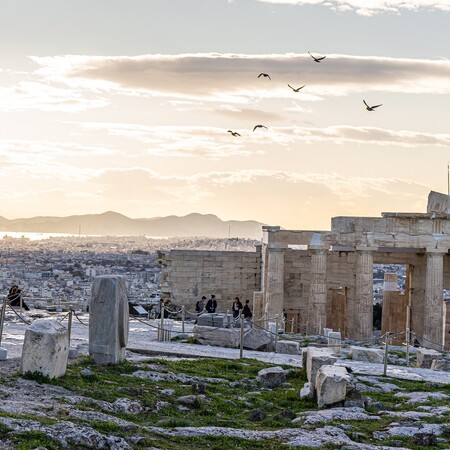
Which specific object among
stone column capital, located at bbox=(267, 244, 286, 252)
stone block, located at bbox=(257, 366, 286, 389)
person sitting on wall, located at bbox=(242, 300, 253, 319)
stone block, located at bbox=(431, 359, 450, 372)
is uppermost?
stone column capital, located at bbox=(267, 244, 286, 252)

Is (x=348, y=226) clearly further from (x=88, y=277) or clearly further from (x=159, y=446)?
(x=88, y=277)

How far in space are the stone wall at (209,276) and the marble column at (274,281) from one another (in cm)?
324

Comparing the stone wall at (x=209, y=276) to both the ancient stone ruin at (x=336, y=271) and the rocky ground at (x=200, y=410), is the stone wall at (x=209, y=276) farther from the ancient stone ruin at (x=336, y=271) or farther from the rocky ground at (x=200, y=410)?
the rocky ground at (x=200, y=410)

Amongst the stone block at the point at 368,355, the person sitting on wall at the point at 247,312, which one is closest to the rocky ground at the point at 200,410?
the stone block at the point at 368,355

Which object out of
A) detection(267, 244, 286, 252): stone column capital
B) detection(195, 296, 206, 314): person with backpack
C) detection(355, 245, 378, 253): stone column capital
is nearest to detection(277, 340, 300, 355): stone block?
detection(355, 245, 378, 253): stone column capital

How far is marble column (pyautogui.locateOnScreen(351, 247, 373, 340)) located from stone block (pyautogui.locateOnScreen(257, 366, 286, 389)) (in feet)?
58.5

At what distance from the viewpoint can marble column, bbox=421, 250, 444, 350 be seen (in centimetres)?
3775

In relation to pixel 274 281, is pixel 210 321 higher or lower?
lower

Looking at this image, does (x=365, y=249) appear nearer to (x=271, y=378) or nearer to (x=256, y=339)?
(x=256, y=339)

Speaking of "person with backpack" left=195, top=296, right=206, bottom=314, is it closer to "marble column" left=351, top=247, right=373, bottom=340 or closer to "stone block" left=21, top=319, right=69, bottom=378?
"marble column" left=351, top=247, right=373, bottom=340

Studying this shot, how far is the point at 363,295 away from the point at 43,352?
22980 millimetres

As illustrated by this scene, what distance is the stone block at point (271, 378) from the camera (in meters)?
20.4

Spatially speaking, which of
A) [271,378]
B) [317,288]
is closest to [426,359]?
[271,378]

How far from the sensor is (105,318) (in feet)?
64.2
